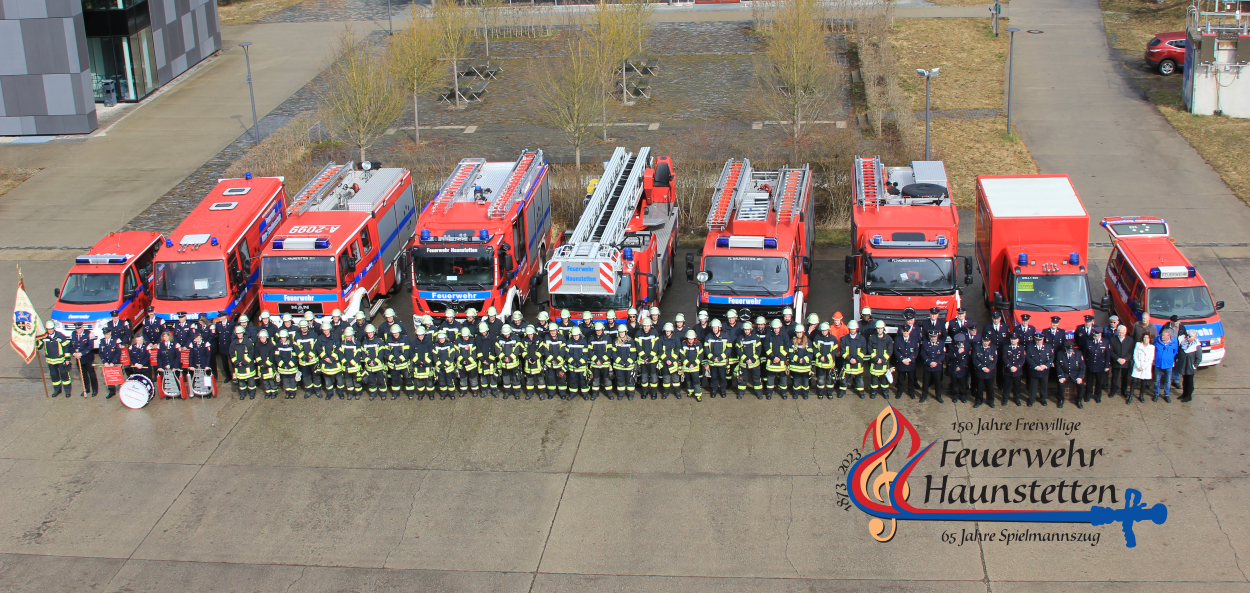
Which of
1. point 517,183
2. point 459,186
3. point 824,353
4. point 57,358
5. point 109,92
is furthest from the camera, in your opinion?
point 109,92

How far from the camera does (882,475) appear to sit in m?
15.1

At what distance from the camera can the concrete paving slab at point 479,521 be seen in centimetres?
1377

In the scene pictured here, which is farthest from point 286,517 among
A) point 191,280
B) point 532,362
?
point 191,280

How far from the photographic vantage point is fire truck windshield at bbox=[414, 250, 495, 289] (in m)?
19.6

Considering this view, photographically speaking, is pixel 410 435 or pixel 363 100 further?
pixel 363 100

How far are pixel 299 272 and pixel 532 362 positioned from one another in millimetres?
5388

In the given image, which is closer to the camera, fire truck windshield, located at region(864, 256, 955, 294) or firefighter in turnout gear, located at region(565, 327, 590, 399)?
firefighter in turnout gear, located at region(565, 327, 590, 399)

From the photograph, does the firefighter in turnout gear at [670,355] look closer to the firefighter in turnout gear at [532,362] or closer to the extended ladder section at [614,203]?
the firefighter in turnout gear at [532,362]

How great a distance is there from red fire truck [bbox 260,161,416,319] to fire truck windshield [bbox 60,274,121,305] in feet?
9.74

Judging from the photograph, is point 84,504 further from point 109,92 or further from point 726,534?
point 109,92

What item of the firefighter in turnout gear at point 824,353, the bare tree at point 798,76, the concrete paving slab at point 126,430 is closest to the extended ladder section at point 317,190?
the concrete paving slab at point 126,430

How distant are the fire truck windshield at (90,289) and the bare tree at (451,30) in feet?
55.7

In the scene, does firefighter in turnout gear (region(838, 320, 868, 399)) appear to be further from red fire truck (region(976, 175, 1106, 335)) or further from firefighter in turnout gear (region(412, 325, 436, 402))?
firefighter in turnout gear (region(412, 325, 436, 402))

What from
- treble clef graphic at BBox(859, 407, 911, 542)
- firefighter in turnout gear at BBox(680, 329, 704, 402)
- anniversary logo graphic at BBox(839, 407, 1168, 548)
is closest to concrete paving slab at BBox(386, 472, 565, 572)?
firefighter in turnout gear at BBox(680, 329, 704, 402)
